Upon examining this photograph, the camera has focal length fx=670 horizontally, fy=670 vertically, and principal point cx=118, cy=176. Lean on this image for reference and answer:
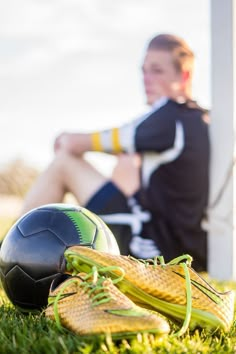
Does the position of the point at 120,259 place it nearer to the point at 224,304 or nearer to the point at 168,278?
the point at 168,278

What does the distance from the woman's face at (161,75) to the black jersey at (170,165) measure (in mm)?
210

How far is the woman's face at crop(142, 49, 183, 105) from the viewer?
594cm

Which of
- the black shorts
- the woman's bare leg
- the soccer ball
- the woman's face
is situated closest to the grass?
the soccer ball

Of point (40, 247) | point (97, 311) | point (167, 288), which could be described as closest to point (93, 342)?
point (97, 311)

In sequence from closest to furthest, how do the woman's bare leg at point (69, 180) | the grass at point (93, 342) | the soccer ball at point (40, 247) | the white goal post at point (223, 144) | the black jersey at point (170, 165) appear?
1. the grass at point (93, 342)
2. the soccer ball at point (40, 247)
3. the woman's bare leg at point (69, 180)
4. the black jersey at point (170, 165)
5. the white goal post at point (223, 144)

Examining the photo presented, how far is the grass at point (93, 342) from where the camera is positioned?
195 centimetres

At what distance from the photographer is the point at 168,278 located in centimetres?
237

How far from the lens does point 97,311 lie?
2.05 m

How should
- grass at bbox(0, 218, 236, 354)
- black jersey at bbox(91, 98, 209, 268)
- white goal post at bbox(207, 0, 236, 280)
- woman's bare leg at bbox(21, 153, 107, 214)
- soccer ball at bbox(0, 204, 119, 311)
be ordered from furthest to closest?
white goal post at bbox(207, 0, 236, 280)
black jersey at bbox(91, 98, 209, 268)
woman's bare leg at bbox(21, 153, 107, 214)
soccer ball at bbox(0, 204, 119, 311)
grass at bbox(0, 218, 236, 354)

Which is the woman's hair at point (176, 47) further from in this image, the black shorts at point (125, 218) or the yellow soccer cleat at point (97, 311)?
the yellow soccer cleat at point (97, 311)

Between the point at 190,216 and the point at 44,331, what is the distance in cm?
376

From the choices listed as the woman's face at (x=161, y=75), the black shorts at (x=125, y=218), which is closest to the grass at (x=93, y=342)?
the black shorts at (x=125, y=218)

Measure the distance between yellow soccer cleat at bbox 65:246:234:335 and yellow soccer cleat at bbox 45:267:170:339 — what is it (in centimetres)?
6

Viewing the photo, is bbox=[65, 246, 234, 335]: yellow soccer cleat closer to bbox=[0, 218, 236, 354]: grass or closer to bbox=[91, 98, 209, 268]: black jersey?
bbox=[0, 218, 236, 354]: grass
